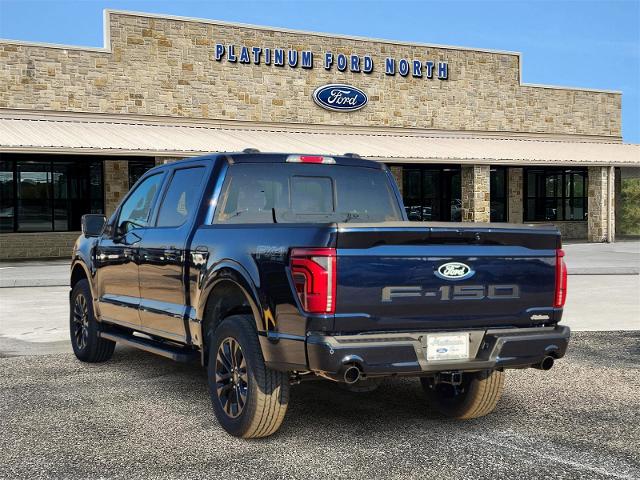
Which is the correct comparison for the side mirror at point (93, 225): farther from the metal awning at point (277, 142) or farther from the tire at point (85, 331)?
the metal awning at point (277, 142)

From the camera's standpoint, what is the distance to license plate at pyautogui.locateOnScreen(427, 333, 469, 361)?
5414 mm

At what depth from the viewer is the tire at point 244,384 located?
560cm

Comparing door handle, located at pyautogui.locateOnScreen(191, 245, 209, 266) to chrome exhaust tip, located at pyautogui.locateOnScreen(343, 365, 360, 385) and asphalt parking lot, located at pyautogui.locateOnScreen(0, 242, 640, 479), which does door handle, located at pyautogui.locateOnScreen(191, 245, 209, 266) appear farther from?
chrome exhaust tip, located at pyautogui.locateOnScreen(343, 365, 360, 385)

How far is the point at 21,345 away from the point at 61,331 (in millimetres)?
1119

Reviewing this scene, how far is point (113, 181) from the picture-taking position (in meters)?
27.4

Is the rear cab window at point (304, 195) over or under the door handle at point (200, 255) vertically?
over

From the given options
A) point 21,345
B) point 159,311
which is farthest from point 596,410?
point 21,345

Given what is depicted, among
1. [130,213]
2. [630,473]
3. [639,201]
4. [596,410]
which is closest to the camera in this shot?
[630,473]

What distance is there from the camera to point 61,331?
11258 mm

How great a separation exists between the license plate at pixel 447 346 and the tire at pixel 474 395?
0.84 metres

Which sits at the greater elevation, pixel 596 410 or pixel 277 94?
pixel 277 94

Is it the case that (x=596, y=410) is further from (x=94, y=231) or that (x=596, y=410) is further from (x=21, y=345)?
(x=21, y=345)

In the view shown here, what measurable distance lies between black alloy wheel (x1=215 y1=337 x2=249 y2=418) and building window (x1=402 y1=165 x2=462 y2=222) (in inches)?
1088

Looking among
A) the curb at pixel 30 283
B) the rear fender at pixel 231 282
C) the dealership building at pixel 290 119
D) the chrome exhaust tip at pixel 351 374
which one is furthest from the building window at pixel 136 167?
the chrome exhaust tip at pixel 351 374
